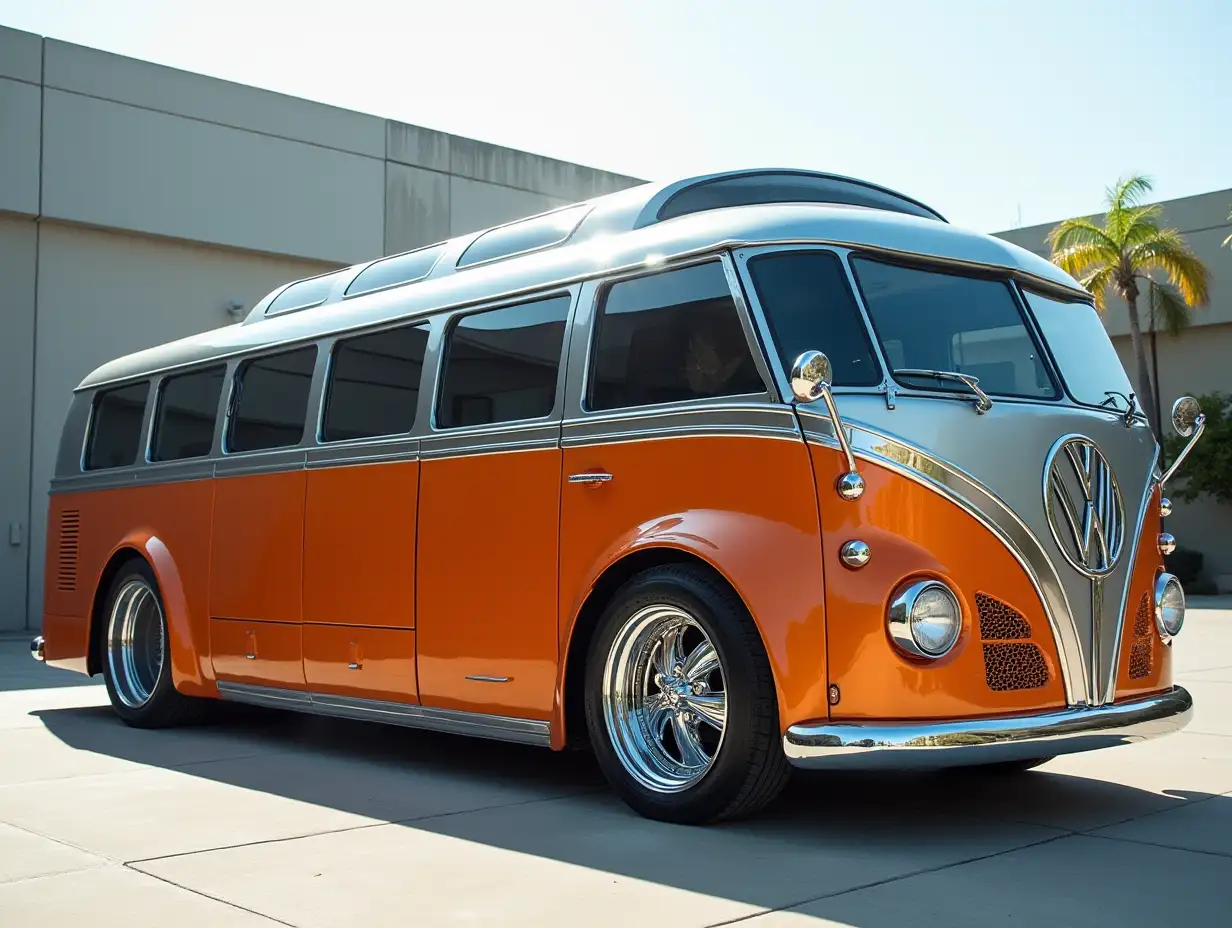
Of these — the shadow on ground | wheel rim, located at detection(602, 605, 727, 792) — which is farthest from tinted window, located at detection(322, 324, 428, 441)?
wheel rim, located at detection(602, 605, 727, 792)

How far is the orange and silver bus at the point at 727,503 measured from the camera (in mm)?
5211

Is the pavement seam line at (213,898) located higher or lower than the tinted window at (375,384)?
lower

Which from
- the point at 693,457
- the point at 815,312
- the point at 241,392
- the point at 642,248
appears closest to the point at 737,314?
the point at 815,312

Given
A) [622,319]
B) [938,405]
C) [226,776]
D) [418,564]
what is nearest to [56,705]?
[226,776]

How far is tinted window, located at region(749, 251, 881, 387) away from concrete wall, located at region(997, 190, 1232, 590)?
82.4 feet

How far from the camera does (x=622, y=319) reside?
6289 millimetres

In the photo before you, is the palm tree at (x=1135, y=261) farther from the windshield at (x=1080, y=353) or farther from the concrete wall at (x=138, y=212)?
the windshield at (x=1080, y=353)

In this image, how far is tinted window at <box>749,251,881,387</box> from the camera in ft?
18.0

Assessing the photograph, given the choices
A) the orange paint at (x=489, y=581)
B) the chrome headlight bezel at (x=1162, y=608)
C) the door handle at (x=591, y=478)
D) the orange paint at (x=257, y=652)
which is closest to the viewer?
the chrome headlight bezel at (x=1162, y=608)

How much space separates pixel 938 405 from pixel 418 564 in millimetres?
2973

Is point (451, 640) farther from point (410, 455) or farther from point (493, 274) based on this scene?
point (493, 274)

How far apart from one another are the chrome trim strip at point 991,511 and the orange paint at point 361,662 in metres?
2.86

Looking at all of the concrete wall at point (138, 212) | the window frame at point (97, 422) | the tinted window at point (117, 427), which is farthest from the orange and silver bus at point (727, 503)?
the concrete wall at point (138, 212)

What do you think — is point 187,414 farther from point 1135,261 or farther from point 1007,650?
point 1135,261
